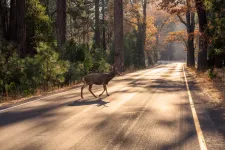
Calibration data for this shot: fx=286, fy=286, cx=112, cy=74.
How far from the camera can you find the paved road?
242 inches

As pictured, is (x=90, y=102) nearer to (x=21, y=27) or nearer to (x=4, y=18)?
(x=21, y=27)

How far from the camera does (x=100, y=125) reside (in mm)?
7816

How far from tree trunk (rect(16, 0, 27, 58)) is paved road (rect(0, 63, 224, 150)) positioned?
324 inches

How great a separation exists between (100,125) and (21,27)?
1365cm

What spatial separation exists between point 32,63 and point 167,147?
1190 centimetres

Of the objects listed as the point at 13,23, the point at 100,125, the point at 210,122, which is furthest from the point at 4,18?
the point at 210,122

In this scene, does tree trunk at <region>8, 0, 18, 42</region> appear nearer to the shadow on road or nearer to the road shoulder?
the shadow on road

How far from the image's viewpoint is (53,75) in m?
17.6

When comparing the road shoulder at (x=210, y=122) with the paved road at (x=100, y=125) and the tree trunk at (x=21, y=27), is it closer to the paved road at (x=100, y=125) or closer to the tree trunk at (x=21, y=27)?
the paved road at (x=100, y=125)

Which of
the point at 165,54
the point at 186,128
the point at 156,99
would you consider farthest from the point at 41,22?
the point at 165,54

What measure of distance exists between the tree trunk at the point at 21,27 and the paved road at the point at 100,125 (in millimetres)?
8234

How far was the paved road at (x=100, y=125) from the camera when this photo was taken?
20.2 ft

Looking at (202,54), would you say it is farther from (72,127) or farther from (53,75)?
(72,127)

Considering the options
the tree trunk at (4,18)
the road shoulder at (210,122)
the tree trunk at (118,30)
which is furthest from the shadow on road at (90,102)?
the tree trunk at (118,30)
